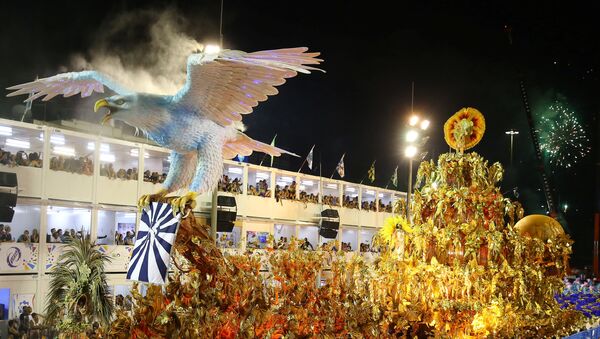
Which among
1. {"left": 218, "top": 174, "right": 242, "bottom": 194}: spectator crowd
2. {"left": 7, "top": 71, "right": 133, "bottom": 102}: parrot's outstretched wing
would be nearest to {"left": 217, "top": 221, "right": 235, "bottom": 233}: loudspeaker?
{"left": 218, "top": 174, "right": 242, "bottom": 194}: spectator crowd

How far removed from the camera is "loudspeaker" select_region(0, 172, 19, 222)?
15.8m

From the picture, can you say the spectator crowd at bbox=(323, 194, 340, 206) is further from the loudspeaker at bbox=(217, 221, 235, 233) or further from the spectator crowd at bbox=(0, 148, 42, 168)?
the spectator crowd at bbox=(0, 148, 42, 168)

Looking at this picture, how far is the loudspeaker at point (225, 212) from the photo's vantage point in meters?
22.0

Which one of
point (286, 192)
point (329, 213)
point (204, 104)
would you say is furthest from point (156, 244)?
point (329, 213)

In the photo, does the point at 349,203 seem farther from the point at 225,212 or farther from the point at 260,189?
the point at 225,212

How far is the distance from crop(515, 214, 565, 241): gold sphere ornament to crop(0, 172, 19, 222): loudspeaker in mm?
12169

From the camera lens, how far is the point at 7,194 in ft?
52.1

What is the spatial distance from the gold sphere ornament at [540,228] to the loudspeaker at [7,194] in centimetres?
1217

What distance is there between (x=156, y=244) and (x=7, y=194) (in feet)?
34.3

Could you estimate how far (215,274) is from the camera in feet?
25.5

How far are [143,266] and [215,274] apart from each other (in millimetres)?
971

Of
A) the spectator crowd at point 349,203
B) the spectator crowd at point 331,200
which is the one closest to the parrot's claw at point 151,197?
the spectator crowd at point 331,200

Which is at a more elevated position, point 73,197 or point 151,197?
point 73,197

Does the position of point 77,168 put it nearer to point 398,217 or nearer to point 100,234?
point 100,234
